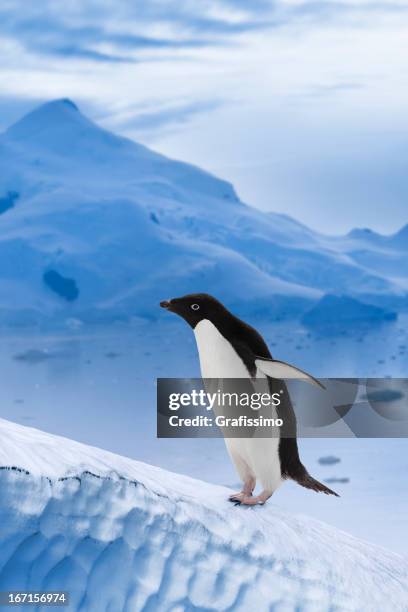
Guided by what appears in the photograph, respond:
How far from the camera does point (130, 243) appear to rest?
749 inches

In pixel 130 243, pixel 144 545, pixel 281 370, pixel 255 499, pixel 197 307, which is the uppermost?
pixel 130 243

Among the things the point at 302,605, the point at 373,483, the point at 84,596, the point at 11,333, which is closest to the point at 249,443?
the point at 302,605

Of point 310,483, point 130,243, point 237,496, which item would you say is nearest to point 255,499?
point 237,496

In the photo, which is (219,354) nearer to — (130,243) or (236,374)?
(236,374)

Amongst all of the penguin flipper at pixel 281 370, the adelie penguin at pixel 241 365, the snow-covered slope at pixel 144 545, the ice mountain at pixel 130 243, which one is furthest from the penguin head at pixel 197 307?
the ice mountain at pixel 130 243

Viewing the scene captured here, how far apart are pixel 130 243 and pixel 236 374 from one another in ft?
54.9

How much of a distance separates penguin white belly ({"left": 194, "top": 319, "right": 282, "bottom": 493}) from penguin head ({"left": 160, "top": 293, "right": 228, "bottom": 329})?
19mm

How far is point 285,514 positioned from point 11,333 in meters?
16.6

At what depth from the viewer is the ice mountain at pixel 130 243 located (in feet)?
58.9

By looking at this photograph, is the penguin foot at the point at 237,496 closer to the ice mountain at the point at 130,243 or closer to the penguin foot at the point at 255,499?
the penguin foot at the point at 255,499

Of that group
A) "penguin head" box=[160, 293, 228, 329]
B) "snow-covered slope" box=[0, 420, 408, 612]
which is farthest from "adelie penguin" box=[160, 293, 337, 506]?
"snow-covered slope" box=[0, 420, 408, 612]

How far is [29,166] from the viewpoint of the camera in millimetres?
22562

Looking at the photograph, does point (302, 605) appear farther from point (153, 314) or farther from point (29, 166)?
point (29, 166)

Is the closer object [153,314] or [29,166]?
[153,314]
